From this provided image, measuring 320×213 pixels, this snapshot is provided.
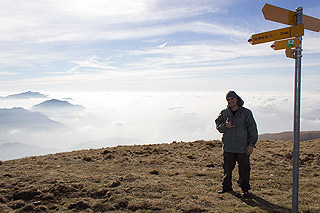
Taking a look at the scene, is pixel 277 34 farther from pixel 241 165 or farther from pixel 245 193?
pixel 245 193

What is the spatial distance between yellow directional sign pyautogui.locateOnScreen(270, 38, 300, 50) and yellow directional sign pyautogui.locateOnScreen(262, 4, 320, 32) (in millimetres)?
353

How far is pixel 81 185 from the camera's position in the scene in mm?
8094

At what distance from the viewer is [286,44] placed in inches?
183

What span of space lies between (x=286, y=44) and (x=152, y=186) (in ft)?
18.8

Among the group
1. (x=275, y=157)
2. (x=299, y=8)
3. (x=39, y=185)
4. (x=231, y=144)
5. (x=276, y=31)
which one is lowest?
(x=39, y=185)

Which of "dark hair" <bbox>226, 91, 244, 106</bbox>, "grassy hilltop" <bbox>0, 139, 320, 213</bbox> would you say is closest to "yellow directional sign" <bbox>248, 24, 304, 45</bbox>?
"dark hair" <bbox>226, 91, 244, 106</bbox>

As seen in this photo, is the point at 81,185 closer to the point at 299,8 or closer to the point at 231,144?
the point at 231,144

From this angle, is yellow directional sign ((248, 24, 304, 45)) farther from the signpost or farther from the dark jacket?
the dark jacket

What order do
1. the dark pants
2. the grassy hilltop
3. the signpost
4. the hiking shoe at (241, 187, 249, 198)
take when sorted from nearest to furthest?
the signpost, the grassy hilltop, the dark pants, the hiking shoe at (241, 187, 249, 198)

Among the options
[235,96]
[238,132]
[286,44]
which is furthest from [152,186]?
[286,44]

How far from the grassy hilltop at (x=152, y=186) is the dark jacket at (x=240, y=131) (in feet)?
4.97

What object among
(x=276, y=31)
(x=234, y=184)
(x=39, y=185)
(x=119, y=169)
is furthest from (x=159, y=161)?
(x=276, y=31)

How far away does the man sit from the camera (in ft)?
22.0

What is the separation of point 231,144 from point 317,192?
10.8 feet
